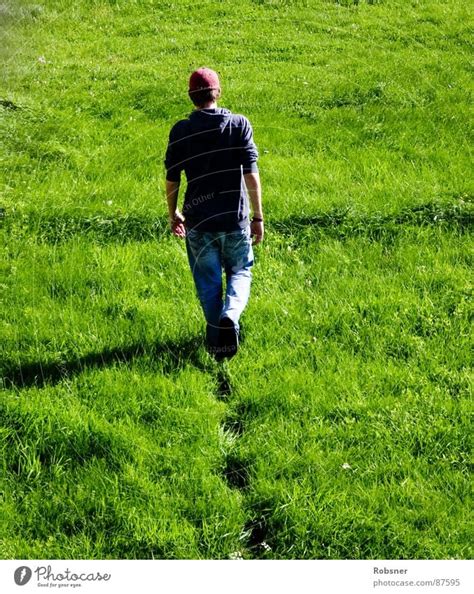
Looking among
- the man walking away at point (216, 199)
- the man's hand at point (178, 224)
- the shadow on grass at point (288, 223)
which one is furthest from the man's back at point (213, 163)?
the shadow on grass at point (288, 223)

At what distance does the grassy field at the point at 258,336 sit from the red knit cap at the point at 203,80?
190 cm

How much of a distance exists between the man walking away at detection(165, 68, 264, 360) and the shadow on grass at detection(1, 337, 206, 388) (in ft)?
0.85

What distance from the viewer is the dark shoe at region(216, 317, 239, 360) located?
183 inches

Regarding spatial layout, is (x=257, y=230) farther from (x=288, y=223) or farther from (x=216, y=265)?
(x=288, y=223)

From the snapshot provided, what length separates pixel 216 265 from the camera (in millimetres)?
5105

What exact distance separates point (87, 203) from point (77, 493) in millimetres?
4145

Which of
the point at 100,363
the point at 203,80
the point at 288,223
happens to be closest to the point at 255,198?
Answer: the point at 203,80

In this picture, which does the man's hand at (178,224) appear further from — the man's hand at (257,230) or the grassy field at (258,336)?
the grassy field at (258,336)

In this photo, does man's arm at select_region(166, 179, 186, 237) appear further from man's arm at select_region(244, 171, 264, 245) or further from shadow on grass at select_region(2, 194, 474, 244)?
shadow on grass at select_region(2, 194, 474, 244)

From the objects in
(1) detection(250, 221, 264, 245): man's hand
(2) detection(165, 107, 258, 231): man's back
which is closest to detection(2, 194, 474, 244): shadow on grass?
(1) detection(250, 221, 264, 245): man's hand

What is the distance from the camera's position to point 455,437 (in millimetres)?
4398

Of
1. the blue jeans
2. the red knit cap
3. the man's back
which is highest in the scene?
the red knit cap
